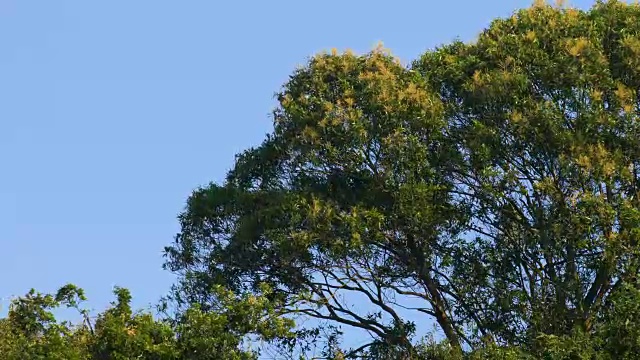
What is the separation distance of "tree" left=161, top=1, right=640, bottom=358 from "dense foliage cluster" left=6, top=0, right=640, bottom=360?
1.5 inches

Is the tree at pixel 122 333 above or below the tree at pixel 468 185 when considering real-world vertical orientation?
below

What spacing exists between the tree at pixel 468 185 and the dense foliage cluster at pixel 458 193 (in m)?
0.04

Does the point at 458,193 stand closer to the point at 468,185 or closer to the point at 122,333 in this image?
the point at 468,185

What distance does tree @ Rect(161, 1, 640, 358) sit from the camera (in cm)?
2575

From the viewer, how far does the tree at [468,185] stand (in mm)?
25750

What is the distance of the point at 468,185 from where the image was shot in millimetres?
27031

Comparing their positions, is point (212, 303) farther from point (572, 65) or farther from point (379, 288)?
point (572, 65)

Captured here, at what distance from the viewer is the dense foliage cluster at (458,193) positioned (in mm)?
25625

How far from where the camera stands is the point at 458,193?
88.7ft

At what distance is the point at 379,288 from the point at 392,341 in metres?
1.14

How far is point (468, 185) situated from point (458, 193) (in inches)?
10.4

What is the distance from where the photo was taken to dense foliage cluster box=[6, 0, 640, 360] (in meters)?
25.6

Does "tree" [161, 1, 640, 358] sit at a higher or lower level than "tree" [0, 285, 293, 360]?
higher

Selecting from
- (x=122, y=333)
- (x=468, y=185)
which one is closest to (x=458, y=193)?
(x=468, y=185)
